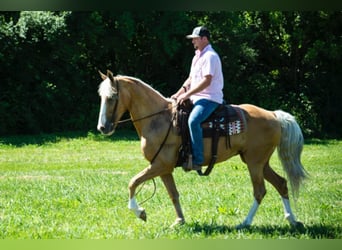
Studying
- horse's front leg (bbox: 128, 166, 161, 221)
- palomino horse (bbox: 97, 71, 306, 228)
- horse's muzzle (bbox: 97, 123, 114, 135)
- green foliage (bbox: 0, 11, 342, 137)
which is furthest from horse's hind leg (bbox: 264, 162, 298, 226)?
green foliage (bbox: 0, 11, 342, 137)

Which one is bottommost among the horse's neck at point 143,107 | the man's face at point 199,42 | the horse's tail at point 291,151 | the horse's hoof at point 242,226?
the horse's hoof at point 242,226

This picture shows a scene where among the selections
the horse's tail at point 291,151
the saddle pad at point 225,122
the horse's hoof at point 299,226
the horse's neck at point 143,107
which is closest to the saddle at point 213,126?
the saddle pad at point 225,122

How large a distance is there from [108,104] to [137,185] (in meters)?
0.84

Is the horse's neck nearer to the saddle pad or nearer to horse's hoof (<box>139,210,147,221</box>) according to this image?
the saddle pad

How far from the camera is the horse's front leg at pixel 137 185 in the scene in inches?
216

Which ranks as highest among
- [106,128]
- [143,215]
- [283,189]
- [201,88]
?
[201,88]

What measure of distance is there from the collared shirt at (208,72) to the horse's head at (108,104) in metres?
0.81

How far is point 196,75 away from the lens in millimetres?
5723

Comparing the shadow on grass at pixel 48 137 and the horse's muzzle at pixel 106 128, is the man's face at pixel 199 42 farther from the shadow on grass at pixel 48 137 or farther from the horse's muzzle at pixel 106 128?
the shadow on grass at pixel 48 137

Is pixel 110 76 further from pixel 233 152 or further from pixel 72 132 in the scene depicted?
pixel 72 132

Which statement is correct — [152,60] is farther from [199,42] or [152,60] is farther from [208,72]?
[208,72]

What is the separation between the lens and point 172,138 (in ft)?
18.7

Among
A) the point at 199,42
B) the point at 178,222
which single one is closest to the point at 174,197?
the point at 178,222

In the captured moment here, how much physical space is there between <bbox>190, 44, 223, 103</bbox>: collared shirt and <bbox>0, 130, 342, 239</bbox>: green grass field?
1271mm
